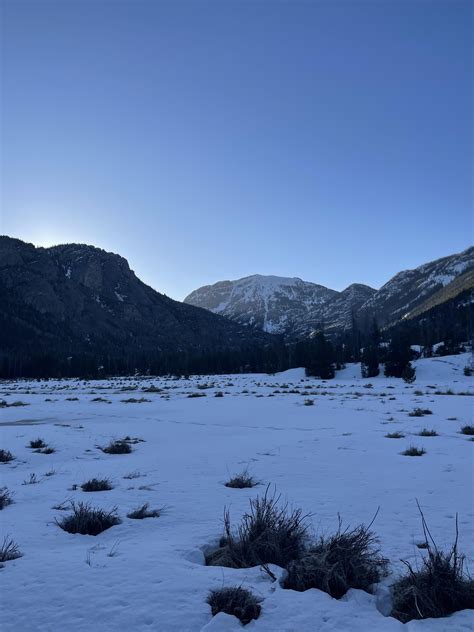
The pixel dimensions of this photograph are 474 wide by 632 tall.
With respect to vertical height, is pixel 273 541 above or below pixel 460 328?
below

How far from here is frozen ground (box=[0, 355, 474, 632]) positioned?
9.48 ft

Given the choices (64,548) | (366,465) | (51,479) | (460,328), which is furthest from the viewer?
(460,328)

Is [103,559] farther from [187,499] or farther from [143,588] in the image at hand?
[187,499]

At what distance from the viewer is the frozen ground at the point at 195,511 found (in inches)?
114

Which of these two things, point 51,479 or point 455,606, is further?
point 51,479

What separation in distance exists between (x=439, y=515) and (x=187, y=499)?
11.5 feet

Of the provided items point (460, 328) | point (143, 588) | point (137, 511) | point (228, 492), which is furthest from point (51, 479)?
point (460, 328)

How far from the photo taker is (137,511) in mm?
5223

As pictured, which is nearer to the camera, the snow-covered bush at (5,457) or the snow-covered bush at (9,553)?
the snow-covered bush at (9,553)

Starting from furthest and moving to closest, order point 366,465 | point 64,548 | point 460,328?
1. point 460,328
2. point 366,465
3. point 64,548

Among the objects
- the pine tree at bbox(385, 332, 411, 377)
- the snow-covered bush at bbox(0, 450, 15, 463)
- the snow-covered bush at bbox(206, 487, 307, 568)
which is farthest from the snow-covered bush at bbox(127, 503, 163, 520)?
the pine tree at bbox(385, 332, 411, 377)

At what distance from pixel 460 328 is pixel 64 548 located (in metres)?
126

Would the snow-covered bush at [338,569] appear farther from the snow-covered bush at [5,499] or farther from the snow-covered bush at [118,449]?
the snow-covered bush at [118,449]

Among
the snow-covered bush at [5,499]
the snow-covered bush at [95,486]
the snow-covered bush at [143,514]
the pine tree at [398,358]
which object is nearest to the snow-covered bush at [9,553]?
the snow-covered bush at [143,514]
